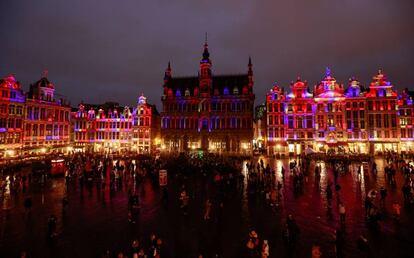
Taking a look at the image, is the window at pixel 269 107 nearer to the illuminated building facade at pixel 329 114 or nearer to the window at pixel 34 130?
the illuminated building facade at pixel 329 114

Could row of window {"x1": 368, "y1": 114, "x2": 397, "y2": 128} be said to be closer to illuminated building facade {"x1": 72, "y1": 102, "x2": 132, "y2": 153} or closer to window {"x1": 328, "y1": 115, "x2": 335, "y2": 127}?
window {"x1": 328, "y1": 115, "x2": 335, "y2": 127}

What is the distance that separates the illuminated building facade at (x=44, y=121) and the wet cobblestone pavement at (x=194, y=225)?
127 feet

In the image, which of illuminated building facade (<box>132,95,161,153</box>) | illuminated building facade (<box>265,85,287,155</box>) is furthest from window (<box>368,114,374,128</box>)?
illuminated building facade (<box>132,95,161,153</box>)

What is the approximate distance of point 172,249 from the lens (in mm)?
11094

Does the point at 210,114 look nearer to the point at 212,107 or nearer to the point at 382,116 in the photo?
the point at 212,107

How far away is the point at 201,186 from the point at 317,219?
11622mm

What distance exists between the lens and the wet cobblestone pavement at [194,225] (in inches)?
438

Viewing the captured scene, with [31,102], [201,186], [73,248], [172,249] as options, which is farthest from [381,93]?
[31,102]

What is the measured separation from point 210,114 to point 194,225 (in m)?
47.3

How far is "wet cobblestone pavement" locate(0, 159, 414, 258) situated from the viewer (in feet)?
36.5

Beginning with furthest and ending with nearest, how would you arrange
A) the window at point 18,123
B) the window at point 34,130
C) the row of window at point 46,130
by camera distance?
1. the window at point 34,130
2. the row of window at point 46,130
3. the window at point 18,123

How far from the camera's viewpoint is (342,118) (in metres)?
53.8

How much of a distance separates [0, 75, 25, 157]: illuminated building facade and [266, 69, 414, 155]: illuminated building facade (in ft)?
179

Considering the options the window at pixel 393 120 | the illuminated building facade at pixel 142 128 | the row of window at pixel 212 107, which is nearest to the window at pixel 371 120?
the window at pixel 393 120
